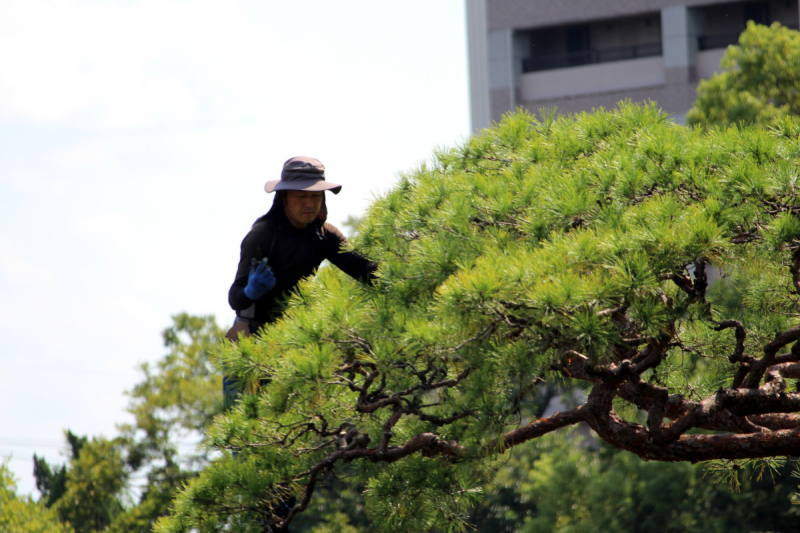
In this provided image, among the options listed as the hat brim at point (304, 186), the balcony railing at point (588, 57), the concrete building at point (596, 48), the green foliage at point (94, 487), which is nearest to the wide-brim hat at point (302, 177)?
the hat brim at point (304, 186)

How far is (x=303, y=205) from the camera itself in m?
3.41

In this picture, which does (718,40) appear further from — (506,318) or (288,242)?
(506,318)

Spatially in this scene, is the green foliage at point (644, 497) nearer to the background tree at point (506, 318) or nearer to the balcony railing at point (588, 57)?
the balcony railing at point (588, 57)

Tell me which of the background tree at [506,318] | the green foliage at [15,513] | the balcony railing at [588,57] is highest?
the balcony railing at [588,57]

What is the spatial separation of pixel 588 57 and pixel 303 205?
1558cm

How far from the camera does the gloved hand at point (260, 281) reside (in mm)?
3129

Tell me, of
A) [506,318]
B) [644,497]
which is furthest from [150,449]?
[506,318]

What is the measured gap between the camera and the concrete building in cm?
1650

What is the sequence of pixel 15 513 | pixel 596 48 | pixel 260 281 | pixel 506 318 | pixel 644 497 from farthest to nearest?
pixel 596 48, pixel 644 497, pixel 15 513, pixel 260 281, pixel 506 318

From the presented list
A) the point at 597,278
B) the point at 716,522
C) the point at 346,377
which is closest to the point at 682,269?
the point at 597,278

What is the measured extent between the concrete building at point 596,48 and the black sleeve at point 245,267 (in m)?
14.0

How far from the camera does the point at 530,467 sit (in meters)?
14.1

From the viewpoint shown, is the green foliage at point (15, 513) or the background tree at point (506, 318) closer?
the background tree at point (506, 318)

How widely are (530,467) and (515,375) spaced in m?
12.0
